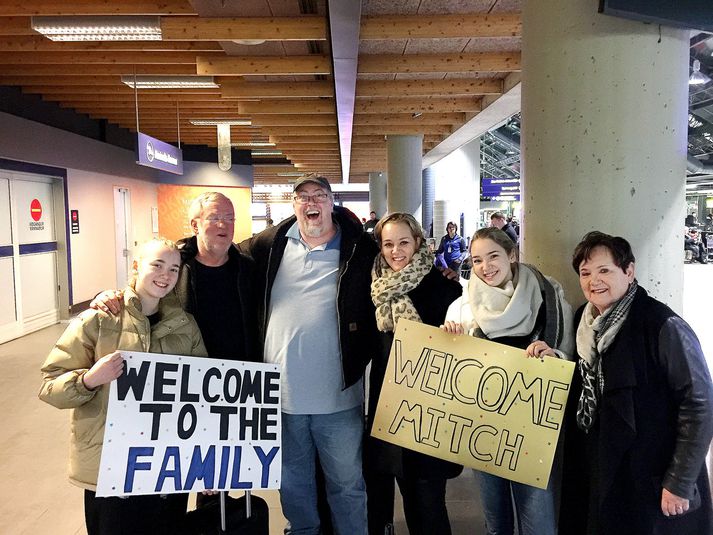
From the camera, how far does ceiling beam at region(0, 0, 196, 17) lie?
14.8ft

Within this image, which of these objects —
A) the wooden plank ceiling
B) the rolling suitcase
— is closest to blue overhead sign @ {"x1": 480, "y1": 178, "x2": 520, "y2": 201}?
the wooden plank ceiling

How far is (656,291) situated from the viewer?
7.49ft

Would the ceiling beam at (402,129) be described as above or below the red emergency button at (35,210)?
above

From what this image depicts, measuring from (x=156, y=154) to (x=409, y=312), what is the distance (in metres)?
7.45

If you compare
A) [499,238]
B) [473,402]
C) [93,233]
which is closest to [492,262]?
[499,238]

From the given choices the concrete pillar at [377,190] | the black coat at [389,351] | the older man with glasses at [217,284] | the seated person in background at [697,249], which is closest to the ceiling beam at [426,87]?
the older man with glasses at [217,284]

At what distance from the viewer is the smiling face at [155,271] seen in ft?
6.42

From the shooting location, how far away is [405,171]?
10469mm

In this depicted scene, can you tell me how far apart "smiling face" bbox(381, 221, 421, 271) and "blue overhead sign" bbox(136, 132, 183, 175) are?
6.55 meters

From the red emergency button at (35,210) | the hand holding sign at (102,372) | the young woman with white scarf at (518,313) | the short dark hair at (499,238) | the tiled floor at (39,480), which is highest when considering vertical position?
the red emergency button at (35,210)

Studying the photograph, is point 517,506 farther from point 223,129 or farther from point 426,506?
point 223,129

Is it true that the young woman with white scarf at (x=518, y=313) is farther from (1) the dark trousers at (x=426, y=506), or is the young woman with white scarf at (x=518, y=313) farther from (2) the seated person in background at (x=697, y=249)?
Answer: (2) the seated person in background at (x=697, y=249)

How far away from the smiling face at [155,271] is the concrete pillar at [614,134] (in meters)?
1.64

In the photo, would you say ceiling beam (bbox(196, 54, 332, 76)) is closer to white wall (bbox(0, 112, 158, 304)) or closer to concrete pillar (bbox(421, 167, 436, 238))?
white wall (bbox(0, 112, 158, 304))
